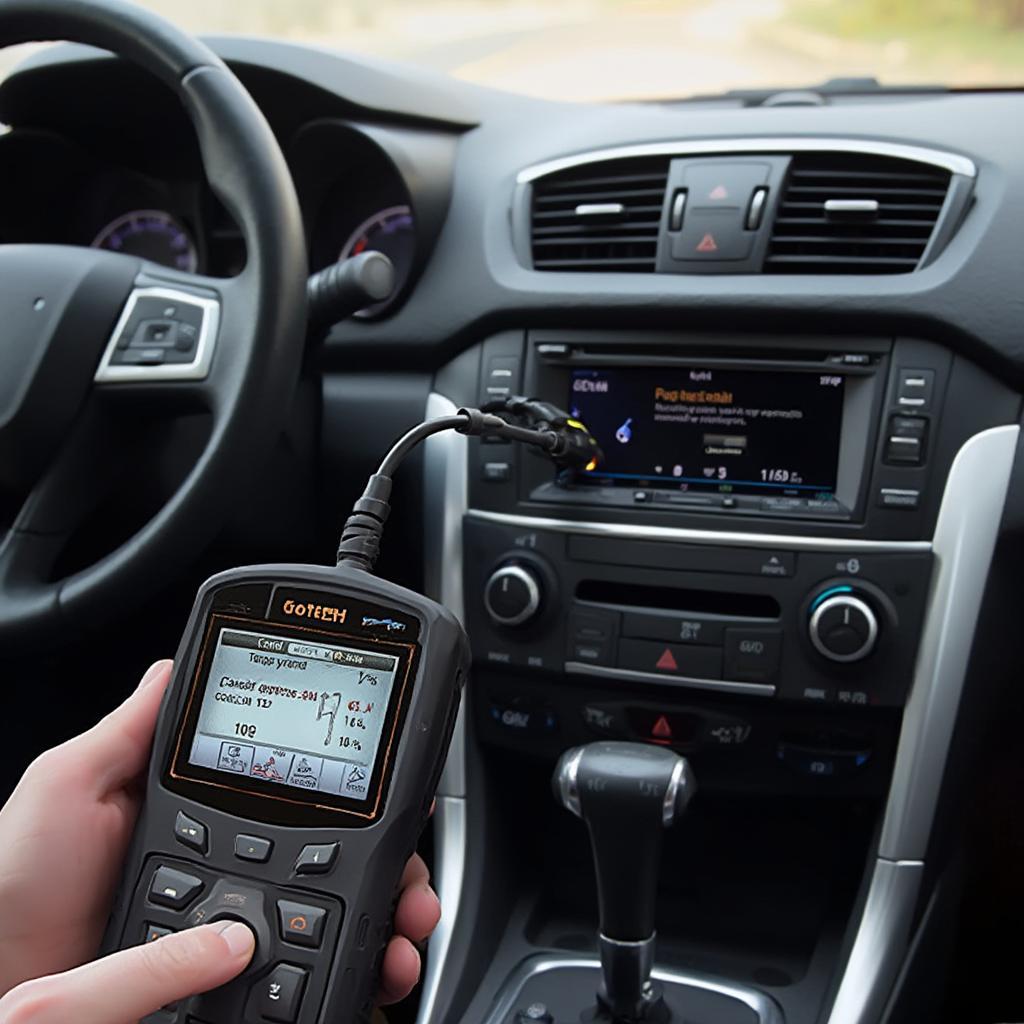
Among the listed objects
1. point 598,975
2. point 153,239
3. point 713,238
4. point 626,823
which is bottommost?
point 598,975

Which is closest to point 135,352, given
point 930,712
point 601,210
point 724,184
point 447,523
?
point 447,523

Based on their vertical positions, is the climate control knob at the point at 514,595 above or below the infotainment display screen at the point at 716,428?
below

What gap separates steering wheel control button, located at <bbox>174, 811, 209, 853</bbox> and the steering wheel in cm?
24

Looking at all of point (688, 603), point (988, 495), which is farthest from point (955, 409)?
point (688, 603)

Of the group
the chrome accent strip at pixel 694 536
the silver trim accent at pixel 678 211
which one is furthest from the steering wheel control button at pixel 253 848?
the silver trim accent at pixel 678 211

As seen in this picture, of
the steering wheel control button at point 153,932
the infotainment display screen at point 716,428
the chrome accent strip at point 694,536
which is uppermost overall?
the infotainment display screen at point 716,428

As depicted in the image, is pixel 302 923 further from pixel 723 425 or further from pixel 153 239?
pixel 153 239

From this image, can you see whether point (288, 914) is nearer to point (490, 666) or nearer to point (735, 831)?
point (490, 666)

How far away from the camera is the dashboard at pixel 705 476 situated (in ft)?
3.95

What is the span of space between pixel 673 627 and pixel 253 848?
21.1 inches

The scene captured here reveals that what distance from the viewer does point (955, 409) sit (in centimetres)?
119

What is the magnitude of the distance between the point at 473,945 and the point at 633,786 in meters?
0.40

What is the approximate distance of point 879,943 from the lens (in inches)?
48.4

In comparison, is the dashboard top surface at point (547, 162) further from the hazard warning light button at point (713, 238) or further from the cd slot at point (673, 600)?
the cd slot at point (673, 600)
